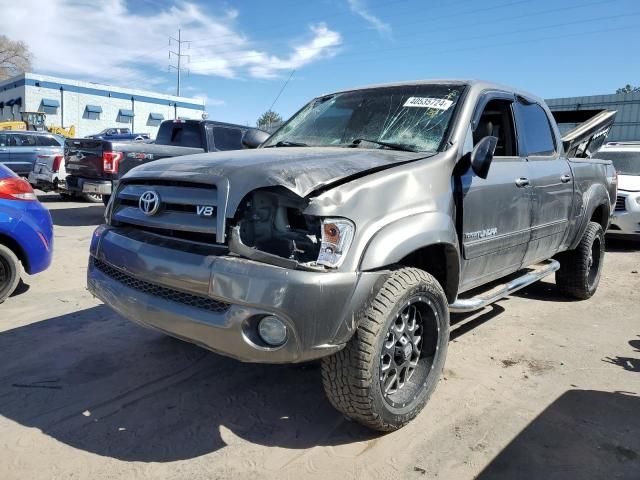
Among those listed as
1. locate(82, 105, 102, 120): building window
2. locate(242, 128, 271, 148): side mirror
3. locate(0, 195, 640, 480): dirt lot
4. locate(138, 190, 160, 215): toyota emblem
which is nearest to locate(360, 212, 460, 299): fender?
locate(0, 195, 640, 480): dirt lot

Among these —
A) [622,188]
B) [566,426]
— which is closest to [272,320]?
[566,426]

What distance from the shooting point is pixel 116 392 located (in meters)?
3.18

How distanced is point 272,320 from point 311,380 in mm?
1243

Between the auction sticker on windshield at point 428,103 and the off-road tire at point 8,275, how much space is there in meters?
3.81

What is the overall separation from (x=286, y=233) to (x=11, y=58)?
72765mm

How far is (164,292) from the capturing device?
2.63 meters

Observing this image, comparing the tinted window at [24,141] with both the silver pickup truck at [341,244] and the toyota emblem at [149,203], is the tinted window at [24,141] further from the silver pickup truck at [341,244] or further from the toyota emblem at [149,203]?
the toyota emblem at [149,203]

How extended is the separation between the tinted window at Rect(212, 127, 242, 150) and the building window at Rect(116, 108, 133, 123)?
4180cm

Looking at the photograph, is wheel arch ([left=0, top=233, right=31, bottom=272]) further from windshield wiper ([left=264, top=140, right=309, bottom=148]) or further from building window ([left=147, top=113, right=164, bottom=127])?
building window ([left=147, top=113, right=164, bottom=127])

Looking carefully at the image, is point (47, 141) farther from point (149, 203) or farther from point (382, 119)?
point (149, 203)

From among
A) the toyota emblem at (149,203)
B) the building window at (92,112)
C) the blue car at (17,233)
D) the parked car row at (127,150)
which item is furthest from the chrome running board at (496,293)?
the building window at (92,112)

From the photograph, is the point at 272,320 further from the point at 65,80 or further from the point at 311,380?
the point at 65,80

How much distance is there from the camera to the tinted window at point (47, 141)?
15.4 metres

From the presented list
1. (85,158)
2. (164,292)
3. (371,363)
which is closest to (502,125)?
(371,363)
